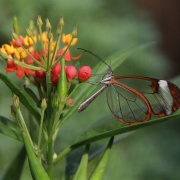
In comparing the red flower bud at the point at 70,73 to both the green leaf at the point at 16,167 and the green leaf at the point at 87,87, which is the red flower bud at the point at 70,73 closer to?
the green leaf at the point at 87,87

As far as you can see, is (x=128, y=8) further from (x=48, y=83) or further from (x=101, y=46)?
(x=48, y=83)

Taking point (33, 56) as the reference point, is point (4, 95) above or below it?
below

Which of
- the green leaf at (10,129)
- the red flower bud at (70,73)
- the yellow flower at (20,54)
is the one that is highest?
the yellow flower at (20,54)

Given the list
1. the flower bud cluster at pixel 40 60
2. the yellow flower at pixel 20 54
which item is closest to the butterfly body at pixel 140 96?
the flower bud cluster at pixel 40 60

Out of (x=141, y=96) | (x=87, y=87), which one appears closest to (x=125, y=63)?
(x=87, y=87)

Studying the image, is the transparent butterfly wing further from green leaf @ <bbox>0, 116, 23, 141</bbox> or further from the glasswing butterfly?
green leaf @ <bbox>0, 116, 23, 141</bbox>

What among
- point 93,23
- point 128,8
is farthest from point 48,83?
point 128,8

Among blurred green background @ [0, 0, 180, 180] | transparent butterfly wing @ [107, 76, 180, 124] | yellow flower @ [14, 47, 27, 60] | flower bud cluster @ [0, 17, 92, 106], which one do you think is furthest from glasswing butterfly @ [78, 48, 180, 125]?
blurred green background @ [0, 0, 180, 180]
